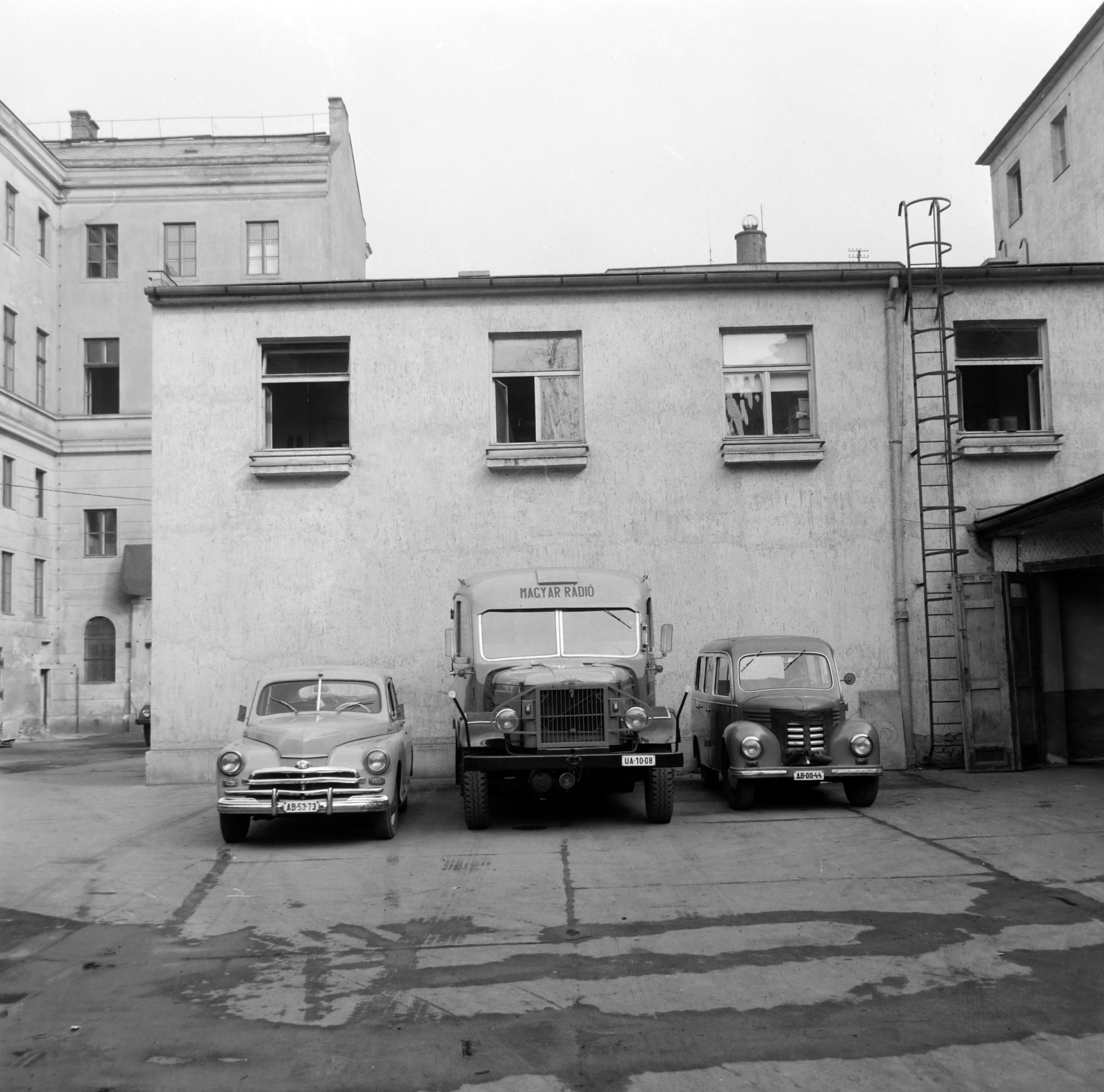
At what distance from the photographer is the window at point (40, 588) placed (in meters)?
32.8

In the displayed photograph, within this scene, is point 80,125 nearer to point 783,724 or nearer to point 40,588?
point 40,588

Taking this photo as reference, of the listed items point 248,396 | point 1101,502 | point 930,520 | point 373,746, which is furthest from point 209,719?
point 1101,502

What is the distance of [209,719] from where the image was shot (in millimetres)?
16234

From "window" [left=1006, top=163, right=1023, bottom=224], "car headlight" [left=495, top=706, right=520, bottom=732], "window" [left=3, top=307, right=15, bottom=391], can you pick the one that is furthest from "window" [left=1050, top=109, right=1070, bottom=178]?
"window" [left=3, top=307, right=15, bottom=391]

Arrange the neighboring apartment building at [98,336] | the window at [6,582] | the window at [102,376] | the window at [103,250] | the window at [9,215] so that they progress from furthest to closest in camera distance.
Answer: the window at [103,250] < the window at [102,376] < the neighboring apartment building at [98,336] < the window at [9,215] < the window at [6,582]

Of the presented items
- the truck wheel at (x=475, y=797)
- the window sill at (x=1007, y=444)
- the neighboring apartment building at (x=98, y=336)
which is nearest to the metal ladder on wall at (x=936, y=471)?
the window sill at (x=1007, y=444)

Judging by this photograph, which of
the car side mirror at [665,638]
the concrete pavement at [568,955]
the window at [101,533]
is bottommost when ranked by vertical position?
the concrete pavement at [568,955]

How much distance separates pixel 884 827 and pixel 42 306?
30.6 meters

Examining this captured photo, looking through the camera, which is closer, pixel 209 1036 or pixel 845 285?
pixel 209 1036

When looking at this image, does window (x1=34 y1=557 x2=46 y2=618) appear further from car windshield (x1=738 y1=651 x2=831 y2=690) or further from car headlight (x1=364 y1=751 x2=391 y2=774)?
car windshield (x1=738 y1=651 x2=831 y2=690)

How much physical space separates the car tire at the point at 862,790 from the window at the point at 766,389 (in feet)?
19.4

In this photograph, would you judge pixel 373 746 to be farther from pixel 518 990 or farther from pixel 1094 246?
pixel 1094 246

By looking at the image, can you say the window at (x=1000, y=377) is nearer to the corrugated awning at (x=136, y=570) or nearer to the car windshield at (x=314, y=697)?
the car windshield at (x=314, y=697)

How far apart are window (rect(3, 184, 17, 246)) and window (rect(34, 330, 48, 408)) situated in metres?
2.73
